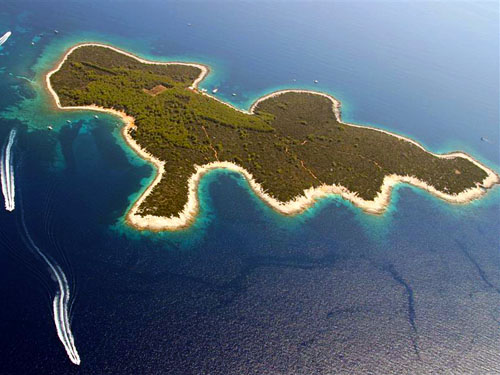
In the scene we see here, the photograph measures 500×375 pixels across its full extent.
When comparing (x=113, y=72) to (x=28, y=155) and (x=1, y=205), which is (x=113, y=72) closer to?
(x=28, y=155)

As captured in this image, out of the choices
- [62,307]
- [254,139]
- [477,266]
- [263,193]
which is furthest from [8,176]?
[477,266]

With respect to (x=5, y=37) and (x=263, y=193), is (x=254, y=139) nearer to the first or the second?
(x=263, y=193)

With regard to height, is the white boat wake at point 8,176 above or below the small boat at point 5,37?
below

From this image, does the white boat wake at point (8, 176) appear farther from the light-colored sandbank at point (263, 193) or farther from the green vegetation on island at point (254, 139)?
the green vegetation on island at point (254, 139)

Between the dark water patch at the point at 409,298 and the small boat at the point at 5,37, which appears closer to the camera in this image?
the dark water patch at the point at 409,298

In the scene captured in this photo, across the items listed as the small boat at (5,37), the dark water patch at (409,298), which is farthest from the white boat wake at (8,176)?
the dark water patch at (409,298)

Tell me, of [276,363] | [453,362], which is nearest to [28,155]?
[276,363]

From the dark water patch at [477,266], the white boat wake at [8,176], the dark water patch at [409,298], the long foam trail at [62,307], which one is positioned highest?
the dark water patch at [477,266]
